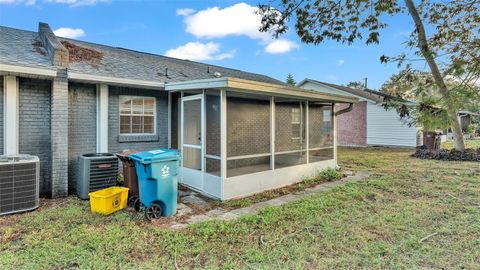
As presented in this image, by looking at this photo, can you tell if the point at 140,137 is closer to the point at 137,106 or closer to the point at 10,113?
the point at 137,106

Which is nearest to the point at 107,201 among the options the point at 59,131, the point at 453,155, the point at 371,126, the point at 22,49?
the point at 59,131

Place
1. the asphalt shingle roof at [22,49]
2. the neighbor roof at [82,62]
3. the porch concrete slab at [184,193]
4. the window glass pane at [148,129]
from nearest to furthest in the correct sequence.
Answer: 1. the asphalt shingle roof at [22,49]
2. the neighbor roof at [82,62]
3. the porch concrete slab at [184,193]
4. the window glass pane at [148,129]

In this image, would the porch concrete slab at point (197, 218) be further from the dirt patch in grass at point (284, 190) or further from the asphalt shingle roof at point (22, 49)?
the asphalt shingle roof at point (22, 49)

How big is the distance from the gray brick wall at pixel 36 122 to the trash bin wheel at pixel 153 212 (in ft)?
9.49

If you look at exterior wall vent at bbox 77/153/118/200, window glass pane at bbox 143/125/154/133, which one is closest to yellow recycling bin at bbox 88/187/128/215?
exterior wall vent at bbox 77/153/118/200

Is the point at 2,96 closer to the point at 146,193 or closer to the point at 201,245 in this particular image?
the point at 146,193

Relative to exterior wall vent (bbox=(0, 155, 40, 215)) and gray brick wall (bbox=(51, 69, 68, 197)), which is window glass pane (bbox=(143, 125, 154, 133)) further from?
exterior wall vent (bbox=(0, 155, 40, 215))

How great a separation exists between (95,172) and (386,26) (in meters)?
8.33

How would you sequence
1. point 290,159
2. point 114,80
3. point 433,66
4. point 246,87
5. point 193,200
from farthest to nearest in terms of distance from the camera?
point 433,66
point 290,159
point 114,80
point 193,200
point 246,87

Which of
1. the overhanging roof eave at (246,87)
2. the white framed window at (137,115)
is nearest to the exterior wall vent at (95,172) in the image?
the white framed window at (137,115)

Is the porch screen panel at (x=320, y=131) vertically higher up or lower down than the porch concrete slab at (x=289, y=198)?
higher up

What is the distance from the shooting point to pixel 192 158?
6.67 metres

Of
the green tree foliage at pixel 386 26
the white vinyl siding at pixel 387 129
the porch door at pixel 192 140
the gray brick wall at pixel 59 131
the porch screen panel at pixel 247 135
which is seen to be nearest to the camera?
the gray brick wall at pixel 59 131

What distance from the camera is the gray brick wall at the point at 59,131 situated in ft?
18.2
